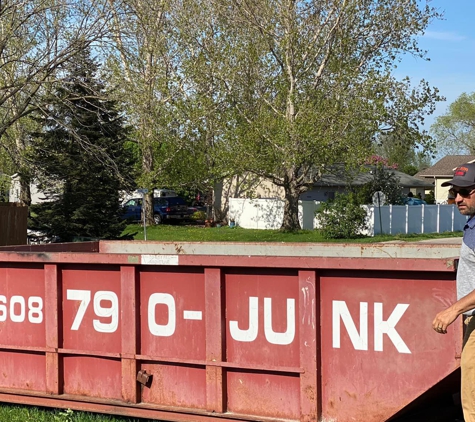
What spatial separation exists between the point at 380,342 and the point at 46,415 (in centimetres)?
287

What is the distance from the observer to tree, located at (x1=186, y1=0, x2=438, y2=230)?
90.2ft

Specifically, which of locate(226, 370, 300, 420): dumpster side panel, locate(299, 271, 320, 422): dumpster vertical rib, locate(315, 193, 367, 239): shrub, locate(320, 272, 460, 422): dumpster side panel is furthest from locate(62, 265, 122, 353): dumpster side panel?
locate(315, 193, 367, 239): shrub

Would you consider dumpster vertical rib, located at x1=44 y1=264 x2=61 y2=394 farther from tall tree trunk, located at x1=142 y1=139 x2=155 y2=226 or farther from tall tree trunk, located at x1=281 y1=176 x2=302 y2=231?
tall tree trunk, located at x1=142 y1=139 x2=155 y2=226

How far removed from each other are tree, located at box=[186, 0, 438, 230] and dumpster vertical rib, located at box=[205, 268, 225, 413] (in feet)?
74.0

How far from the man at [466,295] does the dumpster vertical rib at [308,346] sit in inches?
39.0

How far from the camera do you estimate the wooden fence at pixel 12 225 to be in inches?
733

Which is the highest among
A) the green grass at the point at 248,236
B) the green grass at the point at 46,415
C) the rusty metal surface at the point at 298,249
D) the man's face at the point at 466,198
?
the man's face at the point at 466,198

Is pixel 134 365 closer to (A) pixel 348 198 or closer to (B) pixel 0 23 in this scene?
(B) pixel 0 23

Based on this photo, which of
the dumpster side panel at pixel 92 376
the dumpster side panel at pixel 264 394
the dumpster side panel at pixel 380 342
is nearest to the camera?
the dumpster side panel at pixel 380 342

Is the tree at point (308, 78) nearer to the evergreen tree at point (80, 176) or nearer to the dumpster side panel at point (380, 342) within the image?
the evergreen tree at point (80, 176)

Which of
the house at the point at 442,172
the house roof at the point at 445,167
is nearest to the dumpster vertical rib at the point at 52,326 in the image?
the house at the point at 442,172

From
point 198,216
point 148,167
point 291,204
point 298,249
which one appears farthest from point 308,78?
point 298,249

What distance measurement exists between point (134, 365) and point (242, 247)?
214 centimetres

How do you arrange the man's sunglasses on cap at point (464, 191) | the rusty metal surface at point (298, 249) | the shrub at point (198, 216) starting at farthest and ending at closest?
the shrub at point (198, 216), the rusty metal surface at point (298, 249), the man's sunglasses on cap at point (464, 191)
